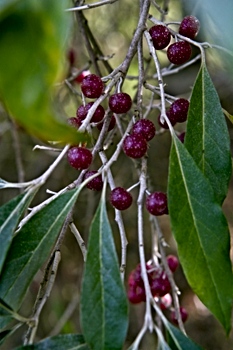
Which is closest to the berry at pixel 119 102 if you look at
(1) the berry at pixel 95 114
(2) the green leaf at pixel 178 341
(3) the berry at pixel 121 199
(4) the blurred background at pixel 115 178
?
(1) the berry at pixel 95 114

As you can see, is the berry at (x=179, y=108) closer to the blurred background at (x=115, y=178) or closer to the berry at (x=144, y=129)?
the berry at (x=144, y=129)

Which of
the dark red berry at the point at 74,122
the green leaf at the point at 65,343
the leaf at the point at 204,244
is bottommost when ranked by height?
the green leaf at the point at 65,343

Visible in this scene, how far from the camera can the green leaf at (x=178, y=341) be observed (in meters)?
0.64

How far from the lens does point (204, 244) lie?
2.10 feet

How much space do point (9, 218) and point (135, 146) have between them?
7.6 inches

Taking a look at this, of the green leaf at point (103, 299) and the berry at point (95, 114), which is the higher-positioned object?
the berry at point (95, 114)

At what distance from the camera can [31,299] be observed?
8.14ft

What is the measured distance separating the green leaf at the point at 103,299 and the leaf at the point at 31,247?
0.05m

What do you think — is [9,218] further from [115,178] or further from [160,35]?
[115,178]

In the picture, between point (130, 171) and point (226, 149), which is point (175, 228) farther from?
point (130, 171)

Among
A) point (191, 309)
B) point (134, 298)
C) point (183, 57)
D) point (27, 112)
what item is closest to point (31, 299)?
point (191, 309)

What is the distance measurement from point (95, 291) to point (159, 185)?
1.83m

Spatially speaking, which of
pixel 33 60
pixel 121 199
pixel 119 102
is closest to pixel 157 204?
pixel 121 199

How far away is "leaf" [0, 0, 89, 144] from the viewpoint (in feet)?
1.18
